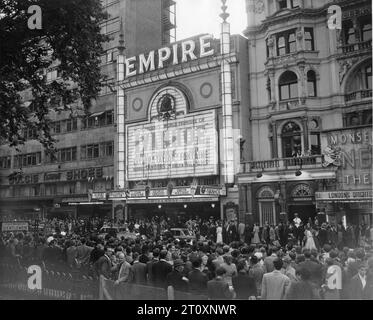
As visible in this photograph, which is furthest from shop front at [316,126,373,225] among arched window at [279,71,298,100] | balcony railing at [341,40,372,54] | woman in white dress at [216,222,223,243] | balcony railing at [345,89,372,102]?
balcony railing at [341,40,372,54]

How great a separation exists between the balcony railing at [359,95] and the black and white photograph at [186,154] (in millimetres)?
157

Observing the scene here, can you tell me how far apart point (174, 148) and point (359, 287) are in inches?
1234

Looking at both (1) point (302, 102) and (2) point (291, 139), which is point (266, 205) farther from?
(1) point (302, 102)

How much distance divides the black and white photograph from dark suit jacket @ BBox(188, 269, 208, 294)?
23 millimetres

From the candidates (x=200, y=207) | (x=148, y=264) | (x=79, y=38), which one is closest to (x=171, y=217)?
(x=200, y=207)

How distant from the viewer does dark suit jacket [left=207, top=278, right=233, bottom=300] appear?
346 inches

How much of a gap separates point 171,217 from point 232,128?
1044 centimetres

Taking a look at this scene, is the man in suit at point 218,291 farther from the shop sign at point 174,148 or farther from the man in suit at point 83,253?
the shop sign at point 174,148

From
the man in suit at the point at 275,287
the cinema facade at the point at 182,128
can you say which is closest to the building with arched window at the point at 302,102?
the cinema facade at the point at 182,128

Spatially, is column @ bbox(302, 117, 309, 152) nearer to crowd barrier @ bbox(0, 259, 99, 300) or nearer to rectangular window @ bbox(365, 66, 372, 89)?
rectangular window @ bbox(365, 66, 372, 89)

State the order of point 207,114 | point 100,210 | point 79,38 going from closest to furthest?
→ point 79,38, point 207,114, point 100,210

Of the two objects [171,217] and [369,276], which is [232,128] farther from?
[369,276]

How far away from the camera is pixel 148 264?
1113cm

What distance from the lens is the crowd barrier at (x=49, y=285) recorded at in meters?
11.0
